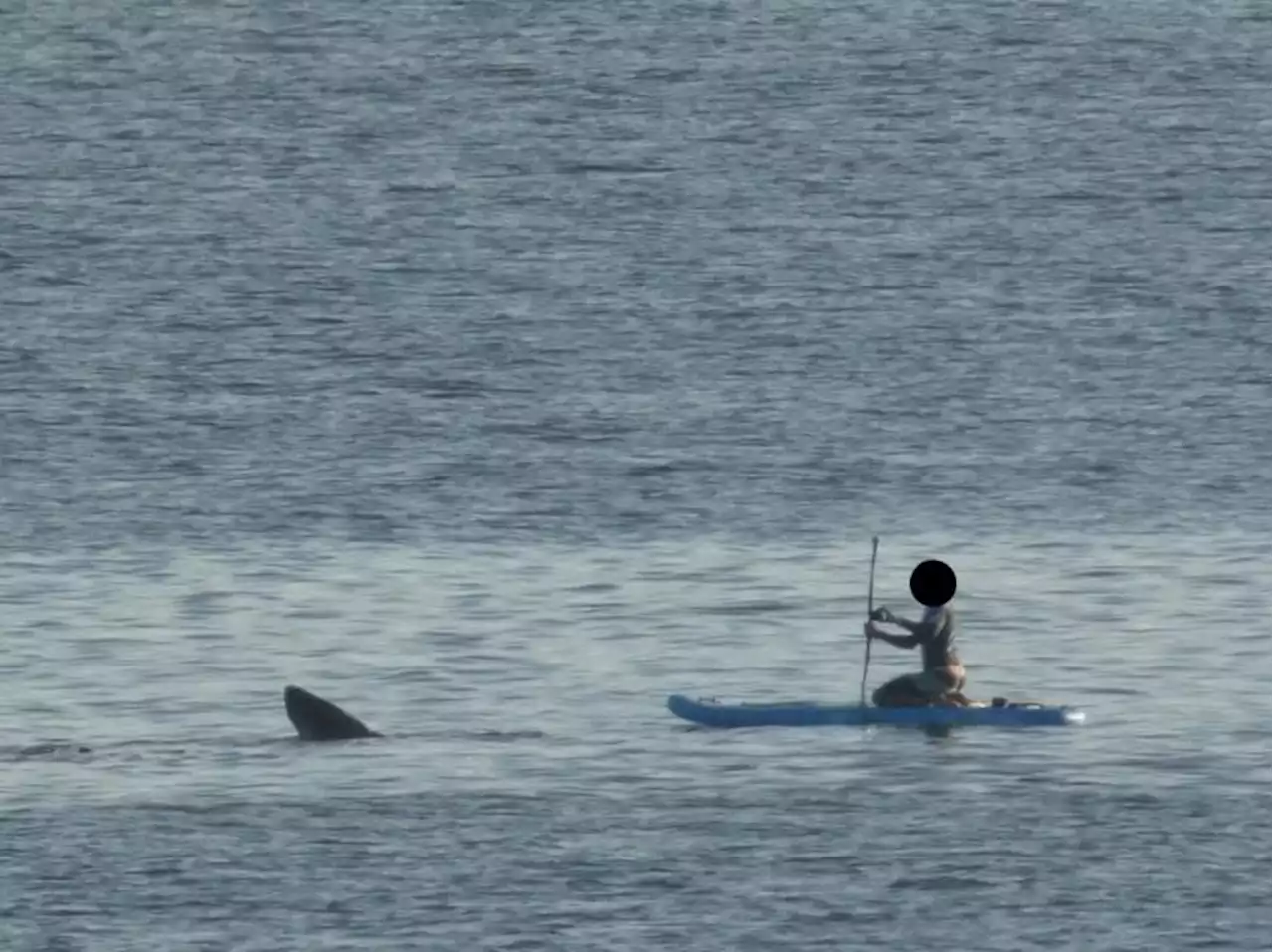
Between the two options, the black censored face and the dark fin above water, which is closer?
the dark fin above water

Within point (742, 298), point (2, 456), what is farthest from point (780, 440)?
point (742, 298)

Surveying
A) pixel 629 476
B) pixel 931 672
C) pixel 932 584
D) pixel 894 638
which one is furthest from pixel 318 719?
pixel 629 476

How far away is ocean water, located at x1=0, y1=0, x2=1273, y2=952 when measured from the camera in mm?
32094

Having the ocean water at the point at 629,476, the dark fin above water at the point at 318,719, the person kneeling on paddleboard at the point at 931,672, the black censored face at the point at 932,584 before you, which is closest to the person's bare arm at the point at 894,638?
the person kneeling on paddleboard at the point at 931,672

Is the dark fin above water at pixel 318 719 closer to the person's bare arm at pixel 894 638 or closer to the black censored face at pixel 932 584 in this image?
the person's bare arm at pixel 894 638

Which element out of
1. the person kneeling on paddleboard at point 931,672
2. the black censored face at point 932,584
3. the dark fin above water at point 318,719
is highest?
the black censored face at point 932,584

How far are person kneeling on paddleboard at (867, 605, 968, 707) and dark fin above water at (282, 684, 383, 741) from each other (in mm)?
4973

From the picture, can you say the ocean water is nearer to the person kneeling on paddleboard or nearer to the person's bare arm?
the person kneeling on paddleboard

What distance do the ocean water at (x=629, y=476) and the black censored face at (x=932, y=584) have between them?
35.1 inches

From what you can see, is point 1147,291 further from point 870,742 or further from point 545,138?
point 870,742

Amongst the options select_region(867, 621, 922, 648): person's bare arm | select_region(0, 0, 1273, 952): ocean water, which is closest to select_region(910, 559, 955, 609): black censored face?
select_region(867, 621, 922, 648): person's bare arm

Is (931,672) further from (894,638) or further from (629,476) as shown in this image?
(629,476)

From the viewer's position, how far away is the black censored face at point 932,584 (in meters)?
40.1

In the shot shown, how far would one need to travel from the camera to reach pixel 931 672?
38531mm
